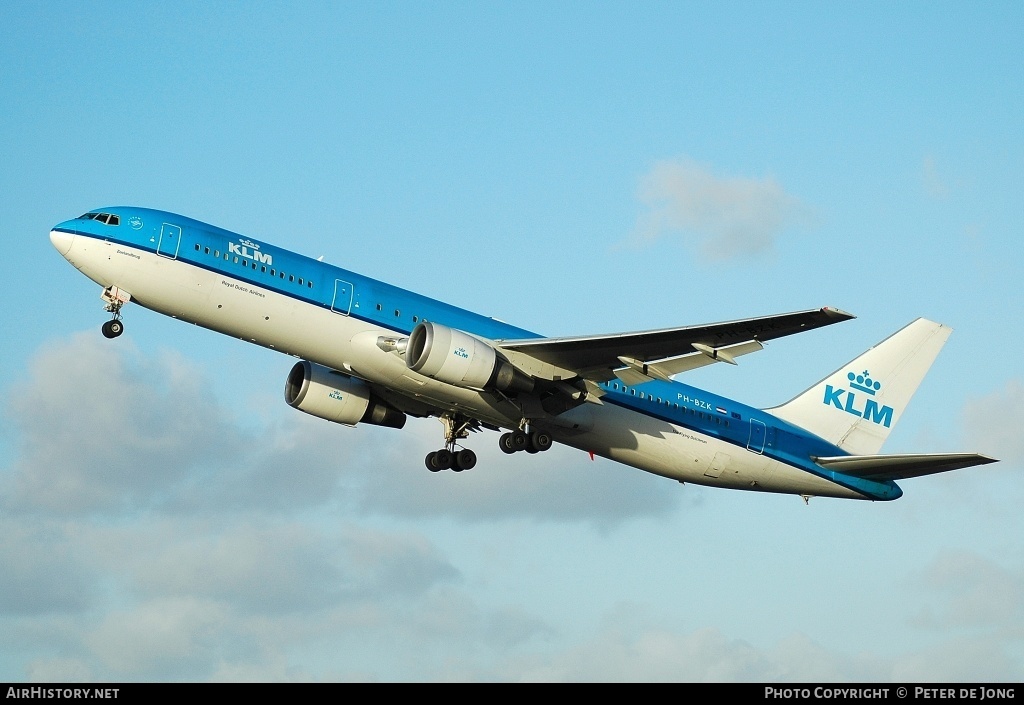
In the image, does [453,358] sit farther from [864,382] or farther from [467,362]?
[864,382]

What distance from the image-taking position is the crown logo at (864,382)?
49.8 metres

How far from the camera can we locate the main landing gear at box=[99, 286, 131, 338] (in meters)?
37.1

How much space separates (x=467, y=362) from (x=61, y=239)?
12.1 m

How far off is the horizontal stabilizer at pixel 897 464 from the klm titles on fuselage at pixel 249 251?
2075 cm

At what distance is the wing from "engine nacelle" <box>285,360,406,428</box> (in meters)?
7.25

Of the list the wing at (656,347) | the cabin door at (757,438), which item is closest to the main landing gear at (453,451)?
the wing at (656,347)

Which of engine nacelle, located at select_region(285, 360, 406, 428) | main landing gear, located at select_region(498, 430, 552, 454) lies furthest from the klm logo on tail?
engine nacelle, located at select_region(285, 360, 406, 428)

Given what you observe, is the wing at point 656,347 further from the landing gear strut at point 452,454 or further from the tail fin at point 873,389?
the tail fin at point 873,389

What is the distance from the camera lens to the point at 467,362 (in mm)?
37594

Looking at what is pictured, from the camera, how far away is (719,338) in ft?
122

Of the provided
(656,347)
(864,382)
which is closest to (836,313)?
(656,347)

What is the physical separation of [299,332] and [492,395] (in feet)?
20.2

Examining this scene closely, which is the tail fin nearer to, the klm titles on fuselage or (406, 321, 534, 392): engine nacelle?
(406, 321, 534, 392): engine nacelle
